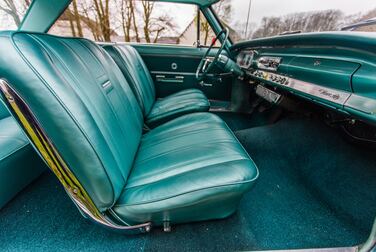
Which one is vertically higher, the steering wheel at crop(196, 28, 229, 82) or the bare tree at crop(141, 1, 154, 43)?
the bare tree at crop(141, 1, 154, 43)

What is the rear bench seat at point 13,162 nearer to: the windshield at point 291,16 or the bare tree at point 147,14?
the windshield at point 291,16

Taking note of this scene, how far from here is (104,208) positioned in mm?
634

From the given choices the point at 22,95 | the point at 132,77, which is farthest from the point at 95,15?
the point at 22,95

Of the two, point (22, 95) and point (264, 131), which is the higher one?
point (22, 95)

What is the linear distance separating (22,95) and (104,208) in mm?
413

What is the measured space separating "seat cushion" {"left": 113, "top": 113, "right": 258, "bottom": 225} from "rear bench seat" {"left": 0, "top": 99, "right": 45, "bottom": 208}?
24.5 inches

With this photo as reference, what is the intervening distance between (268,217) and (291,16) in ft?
4.64

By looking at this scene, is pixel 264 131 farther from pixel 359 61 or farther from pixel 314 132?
pixel 359 61

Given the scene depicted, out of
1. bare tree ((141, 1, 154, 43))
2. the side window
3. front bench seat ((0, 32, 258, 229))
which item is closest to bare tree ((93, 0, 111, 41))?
the side window

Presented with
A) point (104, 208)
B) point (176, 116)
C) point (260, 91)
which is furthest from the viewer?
point (260, 91)

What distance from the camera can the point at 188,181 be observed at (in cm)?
66

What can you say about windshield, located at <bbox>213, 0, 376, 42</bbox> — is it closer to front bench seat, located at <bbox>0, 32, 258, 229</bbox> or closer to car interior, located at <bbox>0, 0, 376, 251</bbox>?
car interior, located at <bbox>0, 0, 376, 251</bbox>

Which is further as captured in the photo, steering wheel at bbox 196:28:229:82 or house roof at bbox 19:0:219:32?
steering wheel at bbox 196:28:229:82

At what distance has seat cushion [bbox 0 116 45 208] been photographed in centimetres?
92
